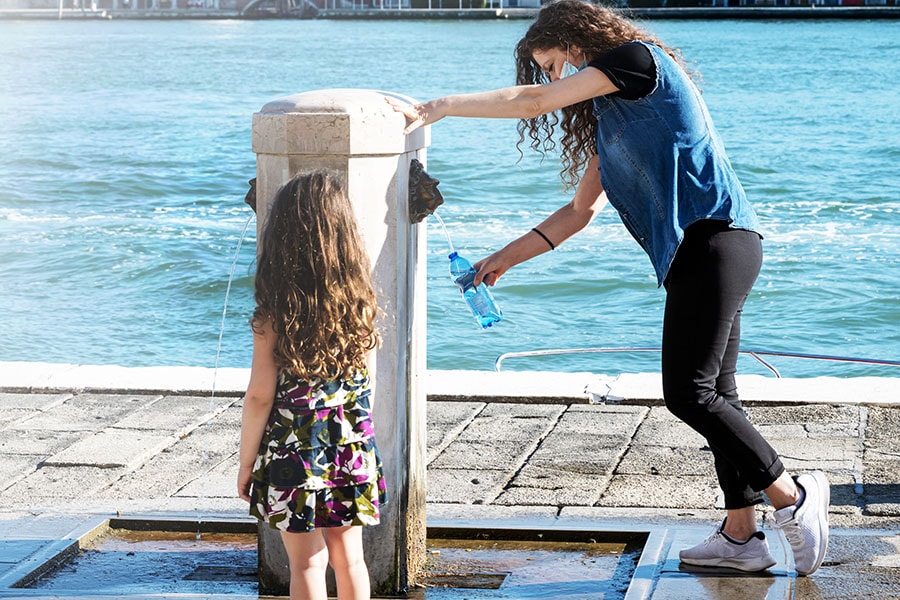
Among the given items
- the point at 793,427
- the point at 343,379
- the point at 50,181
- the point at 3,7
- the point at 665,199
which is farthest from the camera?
the point at 3,7

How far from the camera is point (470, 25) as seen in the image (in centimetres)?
8906

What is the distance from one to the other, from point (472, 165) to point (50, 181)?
910 cm

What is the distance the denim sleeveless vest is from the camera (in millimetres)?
3324

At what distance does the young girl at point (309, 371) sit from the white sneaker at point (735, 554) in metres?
1.13

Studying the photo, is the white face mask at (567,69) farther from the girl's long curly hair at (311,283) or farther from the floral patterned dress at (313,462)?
the floral patterned dress at (313,462)

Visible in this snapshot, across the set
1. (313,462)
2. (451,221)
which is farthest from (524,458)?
(451,221)

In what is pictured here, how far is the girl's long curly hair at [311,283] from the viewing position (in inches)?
114

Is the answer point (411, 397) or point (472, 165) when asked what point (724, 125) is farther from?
point (411, 397)

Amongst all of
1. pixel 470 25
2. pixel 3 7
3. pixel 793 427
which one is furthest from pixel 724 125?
pixel 3 7

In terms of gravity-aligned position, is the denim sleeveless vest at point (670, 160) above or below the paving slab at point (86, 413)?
above

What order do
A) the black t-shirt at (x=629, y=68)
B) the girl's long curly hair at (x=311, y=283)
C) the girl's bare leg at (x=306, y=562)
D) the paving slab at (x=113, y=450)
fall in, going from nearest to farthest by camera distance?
the girl's long curly hair at (x=311, y=283)
the girl's bare leg at (x=306, y=562)
the black t-shirt at (x=629, y=68)
the paving slab at (x=113, y=450)

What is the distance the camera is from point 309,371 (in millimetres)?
2889

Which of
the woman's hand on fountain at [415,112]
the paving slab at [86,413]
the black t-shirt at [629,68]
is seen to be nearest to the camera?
the black t-shirt at [629,68]

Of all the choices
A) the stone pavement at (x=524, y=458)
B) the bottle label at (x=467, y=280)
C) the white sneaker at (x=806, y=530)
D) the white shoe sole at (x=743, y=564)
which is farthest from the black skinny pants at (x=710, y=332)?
the bottle label at (x=467, y=280)
